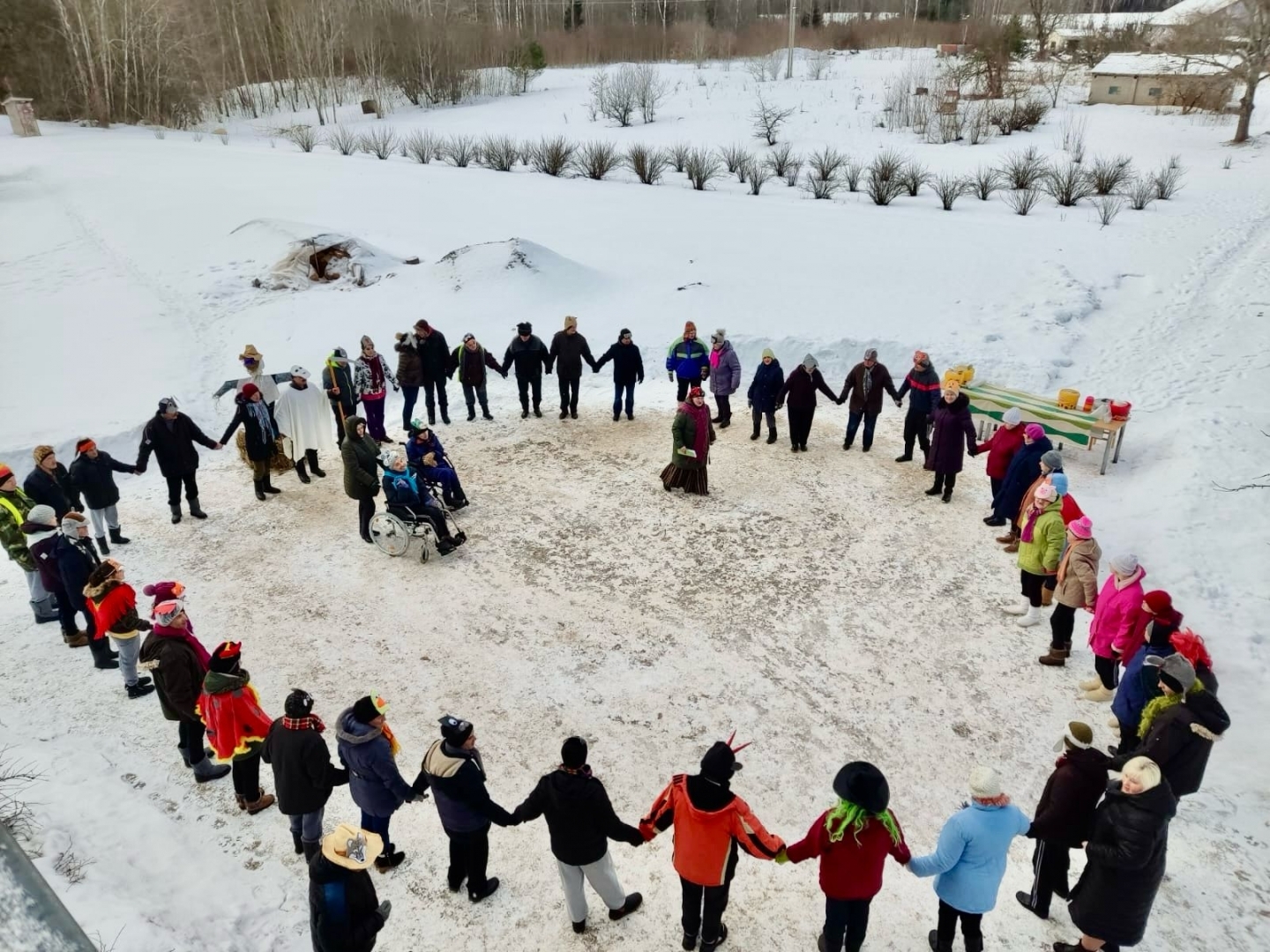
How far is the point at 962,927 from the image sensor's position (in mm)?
4297

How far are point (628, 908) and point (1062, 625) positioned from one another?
14.0 feet

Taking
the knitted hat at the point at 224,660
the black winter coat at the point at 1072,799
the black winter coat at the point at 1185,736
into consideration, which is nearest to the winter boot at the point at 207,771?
the knitted hat at the point at 224,660

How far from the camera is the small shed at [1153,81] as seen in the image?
3206cm

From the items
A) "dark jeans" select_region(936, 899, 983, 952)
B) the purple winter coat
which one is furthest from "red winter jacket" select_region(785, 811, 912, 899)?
the purple winter coat

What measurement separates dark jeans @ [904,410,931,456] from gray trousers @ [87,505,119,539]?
9.16m

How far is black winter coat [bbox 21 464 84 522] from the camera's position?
7809mm

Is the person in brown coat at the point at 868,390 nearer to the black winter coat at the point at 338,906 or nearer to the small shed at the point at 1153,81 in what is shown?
the black winter coat at the point at 338,906

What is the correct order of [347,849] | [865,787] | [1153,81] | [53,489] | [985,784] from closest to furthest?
[347,849], [865,787], [985,784], [53,489], [1153,81]

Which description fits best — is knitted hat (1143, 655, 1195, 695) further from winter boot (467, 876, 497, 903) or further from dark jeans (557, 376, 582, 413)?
dark jeans (557, 376, 582, 413)

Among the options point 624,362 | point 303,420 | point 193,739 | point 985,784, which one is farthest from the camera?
point 624,362

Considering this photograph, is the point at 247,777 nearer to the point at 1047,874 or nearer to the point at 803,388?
the point at 1047,874

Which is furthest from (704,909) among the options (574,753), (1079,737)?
(1079,737)

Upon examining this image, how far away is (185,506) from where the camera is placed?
9.65 m

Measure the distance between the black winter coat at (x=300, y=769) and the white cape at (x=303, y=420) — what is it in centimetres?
591
